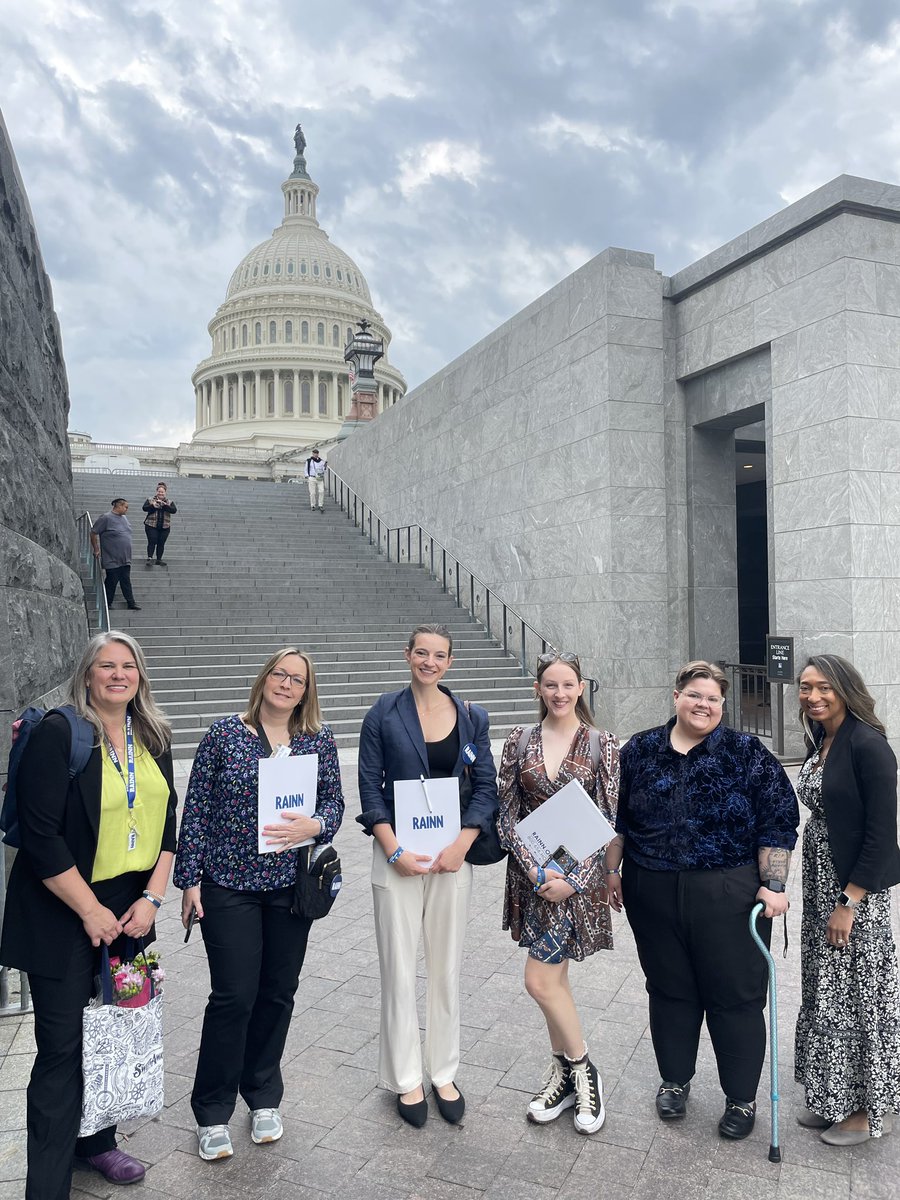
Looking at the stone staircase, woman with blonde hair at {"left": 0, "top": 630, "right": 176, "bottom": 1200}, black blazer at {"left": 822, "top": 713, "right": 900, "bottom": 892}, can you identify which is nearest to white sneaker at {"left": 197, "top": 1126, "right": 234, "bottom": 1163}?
woman with blonde hair at {"left": 0, "top": 630, "right": 176, "bottom": 1200}

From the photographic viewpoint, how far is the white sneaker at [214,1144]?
10.5 feet

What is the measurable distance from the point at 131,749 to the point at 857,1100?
2.96 metres

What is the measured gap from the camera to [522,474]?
51.1 feet

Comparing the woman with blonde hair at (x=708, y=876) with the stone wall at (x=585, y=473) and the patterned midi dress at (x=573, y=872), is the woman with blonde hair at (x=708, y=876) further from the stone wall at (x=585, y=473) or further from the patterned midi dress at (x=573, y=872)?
the stone wall at (x=585, y=473)

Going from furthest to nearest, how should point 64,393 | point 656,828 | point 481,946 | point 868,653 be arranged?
A: point 868,653, point 64,393, point 481,946, point 656,828

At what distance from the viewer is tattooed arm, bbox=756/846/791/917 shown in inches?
126

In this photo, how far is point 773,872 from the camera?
324cm

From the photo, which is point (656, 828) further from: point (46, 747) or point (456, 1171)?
point (46, 747)

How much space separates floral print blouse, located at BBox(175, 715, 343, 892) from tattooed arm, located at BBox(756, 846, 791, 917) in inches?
63.4

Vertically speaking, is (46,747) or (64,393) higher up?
(64,393)

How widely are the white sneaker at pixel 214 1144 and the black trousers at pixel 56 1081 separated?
47cm

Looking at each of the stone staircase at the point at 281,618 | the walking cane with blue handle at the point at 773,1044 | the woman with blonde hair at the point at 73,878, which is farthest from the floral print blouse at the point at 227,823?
the stone staircase at the point at 281,618

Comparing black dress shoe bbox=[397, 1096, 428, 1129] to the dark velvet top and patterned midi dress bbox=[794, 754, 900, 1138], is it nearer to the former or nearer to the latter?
the dark velvet top

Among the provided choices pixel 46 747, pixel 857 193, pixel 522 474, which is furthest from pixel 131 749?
pixel 522 474
